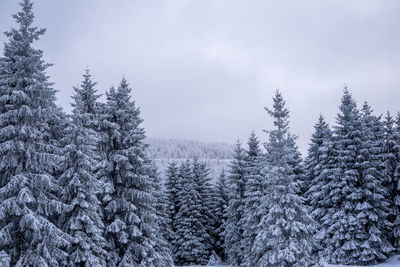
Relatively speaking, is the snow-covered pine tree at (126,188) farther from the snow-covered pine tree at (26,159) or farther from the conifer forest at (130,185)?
the snow-covered pine tree at (26,159)

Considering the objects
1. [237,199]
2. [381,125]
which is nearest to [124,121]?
[237,199]

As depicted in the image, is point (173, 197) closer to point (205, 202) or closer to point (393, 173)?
point (205, 202)

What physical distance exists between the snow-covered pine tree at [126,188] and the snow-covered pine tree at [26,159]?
4907 mm

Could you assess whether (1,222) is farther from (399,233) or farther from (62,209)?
(399,233)

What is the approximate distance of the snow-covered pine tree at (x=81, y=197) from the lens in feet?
62.6

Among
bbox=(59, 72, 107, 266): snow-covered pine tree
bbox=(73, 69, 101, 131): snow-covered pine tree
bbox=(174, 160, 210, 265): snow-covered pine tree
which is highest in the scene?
bbox=(73, 69, 101, 131): snow-covered pine tree

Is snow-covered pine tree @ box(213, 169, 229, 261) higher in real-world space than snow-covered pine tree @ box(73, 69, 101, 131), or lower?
lower

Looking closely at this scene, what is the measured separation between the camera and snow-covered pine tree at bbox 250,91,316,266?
22.3 m

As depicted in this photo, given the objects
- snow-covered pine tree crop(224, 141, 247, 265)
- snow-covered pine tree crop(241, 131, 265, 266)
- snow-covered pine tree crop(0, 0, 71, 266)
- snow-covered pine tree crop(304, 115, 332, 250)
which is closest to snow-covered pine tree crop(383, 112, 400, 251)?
snow-covered pine tree crop(304, 115, 332, 250)

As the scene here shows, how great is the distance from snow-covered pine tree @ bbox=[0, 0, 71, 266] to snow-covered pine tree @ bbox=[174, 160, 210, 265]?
27.6 meters

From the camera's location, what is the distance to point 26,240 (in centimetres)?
1698

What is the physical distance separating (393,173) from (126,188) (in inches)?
952

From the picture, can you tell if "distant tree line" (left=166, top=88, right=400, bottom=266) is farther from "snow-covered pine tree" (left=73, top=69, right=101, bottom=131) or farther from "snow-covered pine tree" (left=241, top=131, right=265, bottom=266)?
"snow-covered pine tree" (left=73, top=69, right=101, bottom=131)

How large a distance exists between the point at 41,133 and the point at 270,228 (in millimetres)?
14932
